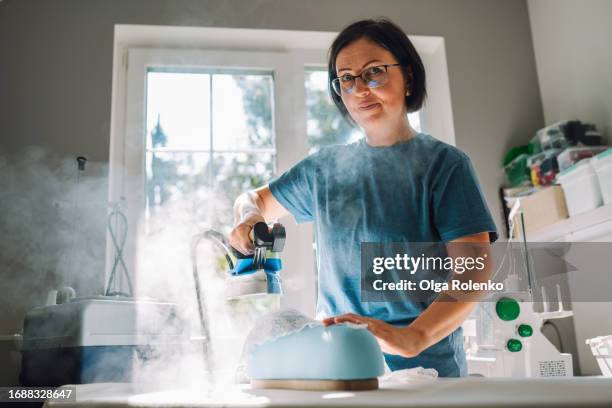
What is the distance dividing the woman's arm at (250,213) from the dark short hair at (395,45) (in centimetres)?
40

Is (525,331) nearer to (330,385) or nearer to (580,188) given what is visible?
(580,188)

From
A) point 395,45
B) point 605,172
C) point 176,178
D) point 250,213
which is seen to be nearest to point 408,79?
point 395,45

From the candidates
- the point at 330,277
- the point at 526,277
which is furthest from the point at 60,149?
the point at 526,277

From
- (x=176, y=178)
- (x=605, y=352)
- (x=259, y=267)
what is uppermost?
(x=176, y=178)

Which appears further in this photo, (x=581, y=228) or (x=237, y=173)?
(x=237, y=173)

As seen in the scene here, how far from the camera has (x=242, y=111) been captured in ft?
8.97

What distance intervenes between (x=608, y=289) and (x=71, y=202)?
2.18 meters

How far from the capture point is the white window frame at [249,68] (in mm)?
2545

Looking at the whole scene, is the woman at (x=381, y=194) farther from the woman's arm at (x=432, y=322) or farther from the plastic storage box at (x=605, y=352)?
the plastic storage box at (x=605, y=352)

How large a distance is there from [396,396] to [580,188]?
5.36 feet

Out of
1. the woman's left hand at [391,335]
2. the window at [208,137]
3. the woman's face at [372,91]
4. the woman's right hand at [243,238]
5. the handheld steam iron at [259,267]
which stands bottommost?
the woman's left hand at [391,335]

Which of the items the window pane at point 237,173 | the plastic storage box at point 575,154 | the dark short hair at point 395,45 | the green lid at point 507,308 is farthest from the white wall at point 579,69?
the window pane at point 237,173

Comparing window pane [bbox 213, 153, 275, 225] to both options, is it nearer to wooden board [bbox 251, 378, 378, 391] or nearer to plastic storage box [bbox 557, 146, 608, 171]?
plastic storage box [bbox 557, 146, 608, 171]

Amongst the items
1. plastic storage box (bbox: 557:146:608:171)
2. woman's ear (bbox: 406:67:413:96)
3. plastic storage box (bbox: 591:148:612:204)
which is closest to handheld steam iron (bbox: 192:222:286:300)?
woman's ear (bbox: 406:67:413:96)
